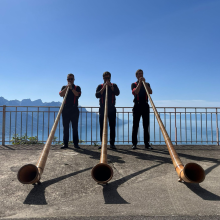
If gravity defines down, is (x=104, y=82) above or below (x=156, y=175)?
above

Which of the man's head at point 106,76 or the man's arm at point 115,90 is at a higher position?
the man's head at point 106,76

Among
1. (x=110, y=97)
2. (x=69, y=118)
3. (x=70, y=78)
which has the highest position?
(x=70, y=78)

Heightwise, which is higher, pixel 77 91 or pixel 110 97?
pixel 77 91

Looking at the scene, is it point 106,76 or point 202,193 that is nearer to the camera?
point 202,193

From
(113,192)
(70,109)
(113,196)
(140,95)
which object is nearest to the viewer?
(113,196)

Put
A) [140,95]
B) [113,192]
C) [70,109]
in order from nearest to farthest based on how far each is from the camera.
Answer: [113,192] → [140,95] → [70,109]

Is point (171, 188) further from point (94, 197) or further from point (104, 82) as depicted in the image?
point (104, 82)

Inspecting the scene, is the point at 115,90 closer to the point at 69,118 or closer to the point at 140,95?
the point at 140,95

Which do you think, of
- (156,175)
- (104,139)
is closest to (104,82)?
(104,139)

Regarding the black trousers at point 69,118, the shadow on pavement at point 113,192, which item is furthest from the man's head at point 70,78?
the shadow on pavement at point 113,192

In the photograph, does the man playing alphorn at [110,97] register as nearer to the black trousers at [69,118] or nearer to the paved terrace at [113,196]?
the black trousers at [69,118]

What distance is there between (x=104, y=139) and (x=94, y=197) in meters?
0.97

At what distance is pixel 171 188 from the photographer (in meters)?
2.15

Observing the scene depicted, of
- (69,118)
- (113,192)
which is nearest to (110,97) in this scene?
(69,118)
